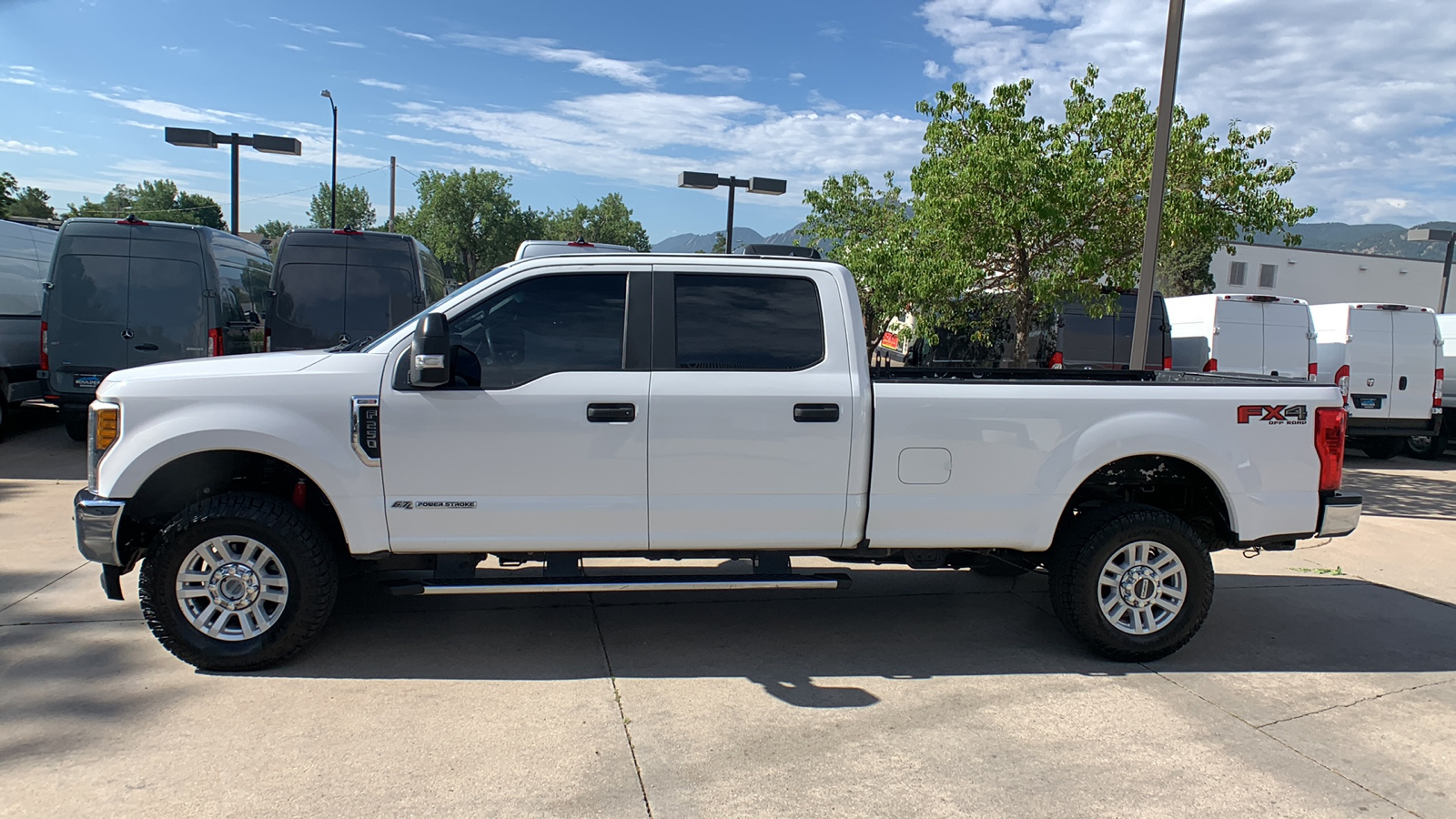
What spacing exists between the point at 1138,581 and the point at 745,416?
7.31ft

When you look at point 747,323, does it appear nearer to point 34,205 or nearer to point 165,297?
point 165,297

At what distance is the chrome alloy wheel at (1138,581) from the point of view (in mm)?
4961

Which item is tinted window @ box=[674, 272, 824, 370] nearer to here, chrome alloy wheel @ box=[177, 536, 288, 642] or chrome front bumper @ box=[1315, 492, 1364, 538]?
chrome alloy wheel @ box=[177, 536, 288, 642]

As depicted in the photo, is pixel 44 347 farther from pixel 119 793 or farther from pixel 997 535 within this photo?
pixel 997 535

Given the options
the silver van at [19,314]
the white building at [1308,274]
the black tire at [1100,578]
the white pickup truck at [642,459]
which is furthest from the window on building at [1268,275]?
the silver van at [19,314]

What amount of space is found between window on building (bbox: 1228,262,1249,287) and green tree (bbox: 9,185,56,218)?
212 feet

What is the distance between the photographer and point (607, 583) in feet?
15.3

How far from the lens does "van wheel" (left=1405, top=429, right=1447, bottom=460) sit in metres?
14.9

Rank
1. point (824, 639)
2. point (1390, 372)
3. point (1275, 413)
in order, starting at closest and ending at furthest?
point (1275, 413) < point (824, 639) < point (1390, 372)

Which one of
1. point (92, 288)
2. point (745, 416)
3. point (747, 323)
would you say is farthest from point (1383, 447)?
point (92, 288)

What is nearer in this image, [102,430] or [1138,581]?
[102,430]

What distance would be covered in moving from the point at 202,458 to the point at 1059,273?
7984mm

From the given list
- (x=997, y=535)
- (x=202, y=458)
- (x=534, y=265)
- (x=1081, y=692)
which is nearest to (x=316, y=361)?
(x=202, y=458)

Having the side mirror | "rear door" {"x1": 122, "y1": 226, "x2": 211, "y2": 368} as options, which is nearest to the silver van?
"rear door" {"x1": 122, "y1": 226, "x2": 211, "y2": 368}
